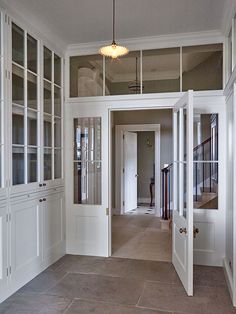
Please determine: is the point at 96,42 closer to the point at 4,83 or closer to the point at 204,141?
the point at 4,83

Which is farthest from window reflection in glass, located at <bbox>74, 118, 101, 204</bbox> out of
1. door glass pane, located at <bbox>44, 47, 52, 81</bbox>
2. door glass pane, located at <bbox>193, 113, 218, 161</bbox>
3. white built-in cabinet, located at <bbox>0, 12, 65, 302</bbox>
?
door glass pane, located at <bbox>193, 113, 218, 161</bbox>

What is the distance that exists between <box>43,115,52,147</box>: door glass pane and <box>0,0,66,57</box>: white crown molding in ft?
3.06

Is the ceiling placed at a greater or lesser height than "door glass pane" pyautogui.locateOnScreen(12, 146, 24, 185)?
greater

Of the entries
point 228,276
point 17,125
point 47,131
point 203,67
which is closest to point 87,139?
point 47,131

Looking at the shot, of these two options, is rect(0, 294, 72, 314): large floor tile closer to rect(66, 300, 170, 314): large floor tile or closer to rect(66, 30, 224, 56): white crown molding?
rect(66, 300, 170, 314): large floor tile

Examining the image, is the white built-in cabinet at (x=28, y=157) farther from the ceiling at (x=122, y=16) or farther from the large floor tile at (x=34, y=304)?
the ceiling at (x=122, y=16)

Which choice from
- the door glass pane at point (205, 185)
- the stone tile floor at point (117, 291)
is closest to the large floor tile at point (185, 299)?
the stone tile floor at point (117, 291)

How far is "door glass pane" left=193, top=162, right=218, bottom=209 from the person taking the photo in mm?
3832

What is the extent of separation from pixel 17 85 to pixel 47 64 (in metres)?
0.82

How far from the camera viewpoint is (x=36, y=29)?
11.5 ft

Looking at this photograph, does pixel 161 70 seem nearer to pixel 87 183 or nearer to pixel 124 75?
pixel 124 75

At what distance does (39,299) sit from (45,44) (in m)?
2.94

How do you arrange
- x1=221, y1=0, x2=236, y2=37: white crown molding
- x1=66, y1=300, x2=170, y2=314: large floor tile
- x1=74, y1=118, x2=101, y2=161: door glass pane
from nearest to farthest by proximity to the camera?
1. x1=66, y1=300, x2=170, y2=314: large floor tile
2. x1=221, y1=0, x2=236, y2=37: white crown molding
3. x1=74, y1=118, x2=101, y2=161: door glass pane

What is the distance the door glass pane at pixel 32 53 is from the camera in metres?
3.40
